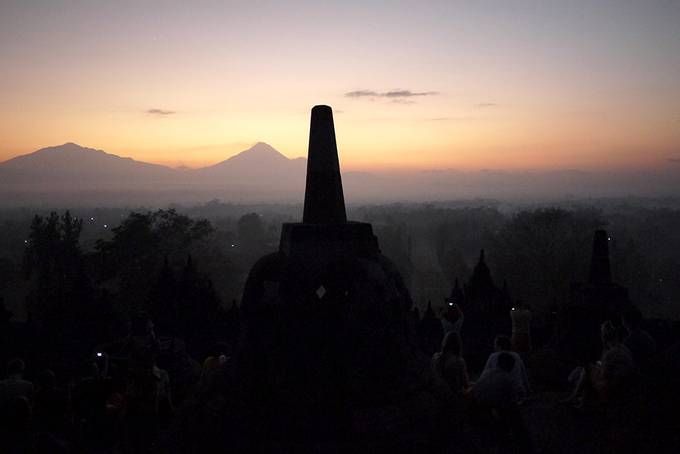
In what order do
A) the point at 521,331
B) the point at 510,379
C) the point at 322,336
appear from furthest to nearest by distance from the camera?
the point at 521,331
the point at 322,336
the point at 510,379

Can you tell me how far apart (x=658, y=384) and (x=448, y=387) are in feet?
11.2

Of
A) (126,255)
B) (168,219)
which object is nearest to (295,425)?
(126,255)

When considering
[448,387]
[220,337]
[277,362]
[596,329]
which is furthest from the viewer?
[220,337]

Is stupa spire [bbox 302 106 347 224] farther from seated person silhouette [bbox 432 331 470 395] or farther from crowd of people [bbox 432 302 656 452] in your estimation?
crowd of people [bbox 432 302 656 452]

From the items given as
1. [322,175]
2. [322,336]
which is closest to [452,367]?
[322,336]

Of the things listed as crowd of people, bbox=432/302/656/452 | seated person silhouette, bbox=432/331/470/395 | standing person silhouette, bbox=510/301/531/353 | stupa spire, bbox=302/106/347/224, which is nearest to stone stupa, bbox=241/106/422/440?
stupa spire, bbox=302/106/347/224

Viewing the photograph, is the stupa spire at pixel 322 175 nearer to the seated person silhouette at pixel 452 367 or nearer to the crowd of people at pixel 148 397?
the seated person silhouette at pixel 452 367

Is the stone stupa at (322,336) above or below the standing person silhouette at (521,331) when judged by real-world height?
above

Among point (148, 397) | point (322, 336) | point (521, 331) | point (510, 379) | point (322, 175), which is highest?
point (322, 175)

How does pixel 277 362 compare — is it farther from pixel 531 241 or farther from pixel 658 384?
pixel 531 241

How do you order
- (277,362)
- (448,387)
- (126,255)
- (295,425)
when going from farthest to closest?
1. (126,255)
2. (448,387)
3. (277,362)
4. (295,425)

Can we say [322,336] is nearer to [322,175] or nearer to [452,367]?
[452,367]

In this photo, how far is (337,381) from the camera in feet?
21.0

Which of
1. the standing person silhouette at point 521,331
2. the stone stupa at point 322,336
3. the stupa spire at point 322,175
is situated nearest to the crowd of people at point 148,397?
the stone stupa at point 322,336
